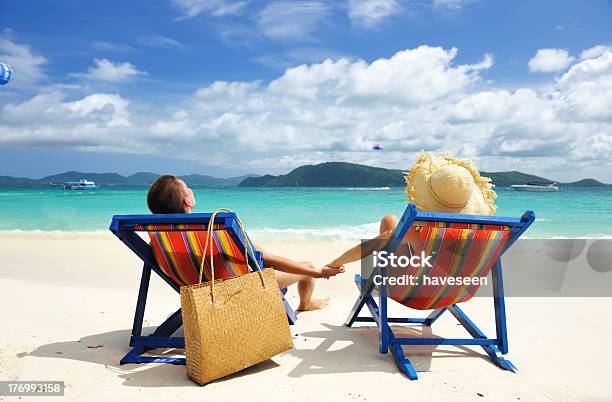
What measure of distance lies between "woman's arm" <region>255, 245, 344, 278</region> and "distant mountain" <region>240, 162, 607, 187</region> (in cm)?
5524

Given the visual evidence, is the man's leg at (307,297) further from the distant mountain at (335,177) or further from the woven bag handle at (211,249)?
the distant mountain at (335,177)

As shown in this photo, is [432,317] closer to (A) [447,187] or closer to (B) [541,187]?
(A) [447,187]

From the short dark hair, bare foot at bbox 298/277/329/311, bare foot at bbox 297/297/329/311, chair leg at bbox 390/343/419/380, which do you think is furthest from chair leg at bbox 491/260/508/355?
the short dark hair

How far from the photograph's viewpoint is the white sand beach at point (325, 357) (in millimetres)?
2729

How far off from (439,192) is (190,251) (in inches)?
65.9

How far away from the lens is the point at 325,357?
3.31 metres

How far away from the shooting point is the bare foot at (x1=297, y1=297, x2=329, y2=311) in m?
4.66

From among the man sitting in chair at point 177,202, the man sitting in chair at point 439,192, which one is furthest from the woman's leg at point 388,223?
the man sitting in chair at point 177,202

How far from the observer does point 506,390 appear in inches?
110

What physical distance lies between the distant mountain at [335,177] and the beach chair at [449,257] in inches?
2248

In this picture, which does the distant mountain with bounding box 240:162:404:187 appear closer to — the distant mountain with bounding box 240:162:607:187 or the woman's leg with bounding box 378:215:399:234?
the distant mountain with bounding box 240:162:607:187

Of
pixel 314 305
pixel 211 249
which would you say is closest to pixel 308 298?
pixel 314 305

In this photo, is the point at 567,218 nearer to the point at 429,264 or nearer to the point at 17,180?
the point at 429,264

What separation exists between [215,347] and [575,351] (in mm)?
2607
